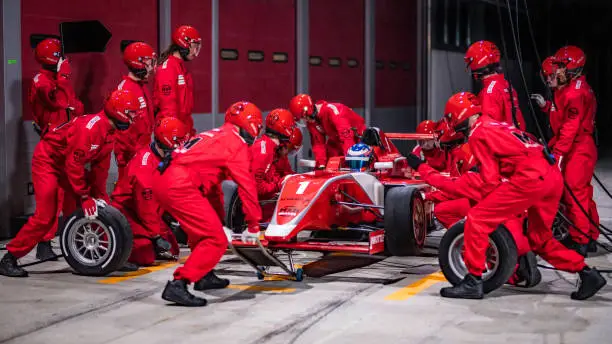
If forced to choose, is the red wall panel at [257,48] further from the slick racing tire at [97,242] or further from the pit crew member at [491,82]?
the slick racing tire at [97,242]

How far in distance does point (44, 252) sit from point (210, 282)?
242 cm

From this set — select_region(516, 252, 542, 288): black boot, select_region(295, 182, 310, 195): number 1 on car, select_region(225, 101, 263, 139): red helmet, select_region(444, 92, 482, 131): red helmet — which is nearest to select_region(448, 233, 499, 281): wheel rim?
select_region(516, 252, 542, 288): black boot

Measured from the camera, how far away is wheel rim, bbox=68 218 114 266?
973cm

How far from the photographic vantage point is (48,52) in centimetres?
1191

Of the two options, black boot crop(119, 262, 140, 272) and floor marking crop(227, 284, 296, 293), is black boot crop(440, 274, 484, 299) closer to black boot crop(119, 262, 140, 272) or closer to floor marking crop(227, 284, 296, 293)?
floor marking crop(227, 284, 296, 293)

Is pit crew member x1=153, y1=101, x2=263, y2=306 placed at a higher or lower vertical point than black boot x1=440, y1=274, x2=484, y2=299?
higher

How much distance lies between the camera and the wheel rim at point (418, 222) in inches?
400

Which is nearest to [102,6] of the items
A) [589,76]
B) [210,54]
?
[210,54]

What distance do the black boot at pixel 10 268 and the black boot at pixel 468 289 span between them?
4.07m

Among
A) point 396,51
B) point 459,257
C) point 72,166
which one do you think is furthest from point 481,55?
point 396,51

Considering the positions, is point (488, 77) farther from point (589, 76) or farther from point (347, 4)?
point (589, 76)

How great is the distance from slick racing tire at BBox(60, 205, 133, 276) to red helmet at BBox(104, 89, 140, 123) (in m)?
0.87

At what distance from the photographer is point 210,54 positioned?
15.1m

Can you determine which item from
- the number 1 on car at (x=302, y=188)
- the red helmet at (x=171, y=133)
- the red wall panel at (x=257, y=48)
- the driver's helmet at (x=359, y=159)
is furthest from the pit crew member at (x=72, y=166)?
the red wall panel at (x=257, y=48)
